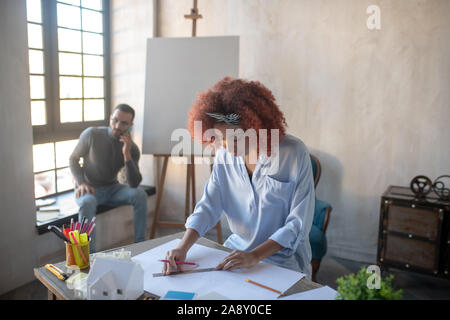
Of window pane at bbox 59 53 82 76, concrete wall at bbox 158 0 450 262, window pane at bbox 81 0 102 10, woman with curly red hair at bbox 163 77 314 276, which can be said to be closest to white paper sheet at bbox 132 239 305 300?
woman with curly red hair at bbox 163 77 314 276

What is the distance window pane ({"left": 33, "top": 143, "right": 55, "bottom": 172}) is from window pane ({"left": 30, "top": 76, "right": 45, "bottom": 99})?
40 centimetres

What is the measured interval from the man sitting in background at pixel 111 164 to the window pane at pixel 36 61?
2.02 ft

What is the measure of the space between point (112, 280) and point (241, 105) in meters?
0.81

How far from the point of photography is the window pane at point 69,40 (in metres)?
3.25

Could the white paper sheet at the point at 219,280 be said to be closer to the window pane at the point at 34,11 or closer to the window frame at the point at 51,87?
the window frame at the point at 51,87

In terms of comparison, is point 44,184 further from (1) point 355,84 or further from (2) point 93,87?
(1) point 355,84

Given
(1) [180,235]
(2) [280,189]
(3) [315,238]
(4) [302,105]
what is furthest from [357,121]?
(1) [180,235]

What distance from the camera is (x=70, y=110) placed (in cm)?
345

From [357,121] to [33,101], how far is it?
8.64ft

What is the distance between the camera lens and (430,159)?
3.03 meters

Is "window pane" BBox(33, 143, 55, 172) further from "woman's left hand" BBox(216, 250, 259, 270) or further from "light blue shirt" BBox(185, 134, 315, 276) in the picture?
"woman's left hand" BBox(216, 250, 259, 270)

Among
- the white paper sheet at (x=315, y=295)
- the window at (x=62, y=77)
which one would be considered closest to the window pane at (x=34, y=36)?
the window at (x=62, y=77)

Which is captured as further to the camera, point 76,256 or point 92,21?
point 92,21

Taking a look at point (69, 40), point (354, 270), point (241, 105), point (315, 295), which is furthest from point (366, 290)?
point (69, 40)
